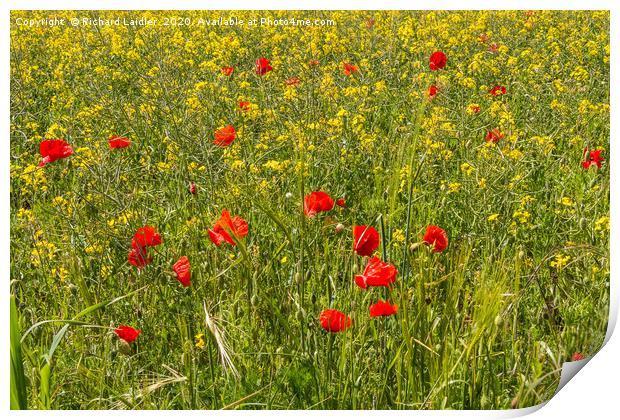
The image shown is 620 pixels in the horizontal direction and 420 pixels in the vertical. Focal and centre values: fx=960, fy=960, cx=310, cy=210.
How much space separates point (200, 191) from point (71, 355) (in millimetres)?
473

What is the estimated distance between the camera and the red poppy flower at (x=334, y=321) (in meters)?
2.09

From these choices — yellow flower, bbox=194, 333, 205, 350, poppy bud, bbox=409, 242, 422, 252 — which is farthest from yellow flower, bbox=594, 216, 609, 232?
yellow flower, bbox=194, 333, 205, 350

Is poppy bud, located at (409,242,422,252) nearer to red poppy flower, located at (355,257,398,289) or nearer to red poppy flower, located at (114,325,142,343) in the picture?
red poppy flower, located at (355,257,398,289)

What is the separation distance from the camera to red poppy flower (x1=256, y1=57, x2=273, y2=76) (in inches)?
94.8

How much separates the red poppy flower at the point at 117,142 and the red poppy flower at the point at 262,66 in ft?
1.25

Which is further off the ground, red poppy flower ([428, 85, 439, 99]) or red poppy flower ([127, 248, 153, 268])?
red poppy flower ([428, 85, 439, 99])

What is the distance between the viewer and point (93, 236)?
221cm

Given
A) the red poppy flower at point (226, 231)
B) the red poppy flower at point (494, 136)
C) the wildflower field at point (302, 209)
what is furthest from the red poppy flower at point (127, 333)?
the red poppy flower at point (494, 136)

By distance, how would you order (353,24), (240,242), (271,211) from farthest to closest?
(353,24)
(271,211)
(240,242)

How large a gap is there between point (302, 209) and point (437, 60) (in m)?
0.55

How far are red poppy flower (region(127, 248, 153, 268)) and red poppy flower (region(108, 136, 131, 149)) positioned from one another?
0.27m

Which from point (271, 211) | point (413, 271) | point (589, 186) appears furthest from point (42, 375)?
point (589, 186)

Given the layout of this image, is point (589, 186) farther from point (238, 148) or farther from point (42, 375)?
point (42, 375)

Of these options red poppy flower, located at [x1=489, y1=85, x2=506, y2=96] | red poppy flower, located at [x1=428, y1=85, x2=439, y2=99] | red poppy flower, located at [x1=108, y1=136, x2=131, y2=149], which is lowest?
red poppy flower, located at [x1=108, y1=136, x2=131, y2=149]
